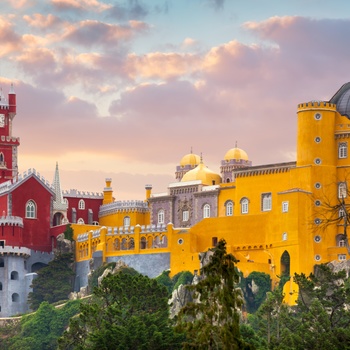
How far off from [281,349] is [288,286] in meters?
38.1

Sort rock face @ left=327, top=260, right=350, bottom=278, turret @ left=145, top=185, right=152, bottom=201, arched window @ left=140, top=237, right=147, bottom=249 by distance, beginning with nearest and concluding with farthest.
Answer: rock face @ left=327, top=260, right=350, bottom=278, arched window @ left=140, top=237, right=147, bottom=249, turret @ left=145, top=185, right=152, bottom=201

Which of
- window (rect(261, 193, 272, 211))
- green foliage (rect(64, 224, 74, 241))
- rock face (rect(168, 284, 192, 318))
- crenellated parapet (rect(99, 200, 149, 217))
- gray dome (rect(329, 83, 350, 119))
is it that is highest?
gray dome (rect(329, 83, 350, 119))

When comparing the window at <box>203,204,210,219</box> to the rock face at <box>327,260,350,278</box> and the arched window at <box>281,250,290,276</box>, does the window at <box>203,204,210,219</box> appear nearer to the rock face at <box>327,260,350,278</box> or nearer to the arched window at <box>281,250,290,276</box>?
the arched window at <box>281,250,290,276</box>

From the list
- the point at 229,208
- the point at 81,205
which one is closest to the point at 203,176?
the point at 229,208

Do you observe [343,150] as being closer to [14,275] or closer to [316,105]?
[316,105]

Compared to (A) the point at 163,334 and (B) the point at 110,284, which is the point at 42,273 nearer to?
(B) the point at 110,284

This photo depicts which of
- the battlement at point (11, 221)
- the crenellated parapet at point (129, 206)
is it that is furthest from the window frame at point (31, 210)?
the crenellated parapet at point (129, 206)

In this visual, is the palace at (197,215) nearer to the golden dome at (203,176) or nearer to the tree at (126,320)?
the golden dome at (203,176)

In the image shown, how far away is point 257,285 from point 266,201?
7.40m

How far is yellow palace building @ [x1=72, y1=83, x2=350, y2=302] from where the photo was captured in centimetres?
11350

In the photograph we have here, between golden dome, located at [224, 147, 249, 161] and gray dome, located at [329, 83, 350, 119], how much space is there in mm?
16764

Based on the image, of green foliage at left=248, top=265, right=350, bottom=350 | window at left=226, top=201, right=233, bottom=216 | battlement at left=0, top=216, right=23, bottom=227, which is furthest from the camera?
battlement at left=0, top=216, right=23, bottom=227

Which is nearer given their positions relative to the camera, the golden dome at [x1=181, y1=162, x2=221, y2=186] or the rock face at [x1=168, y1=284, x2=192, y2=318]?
the rock face at [x1=168, y1=284, x2=192, y2=318]

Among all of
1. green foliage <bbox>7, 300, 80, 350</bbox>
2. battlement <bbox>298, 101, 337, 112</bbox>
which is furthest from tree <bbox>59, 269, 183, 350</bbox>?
battlement <bbox>298, 101, 337, 112</bbox>
